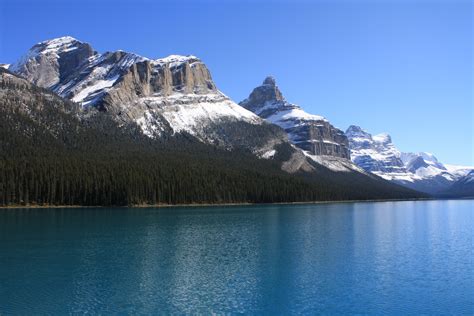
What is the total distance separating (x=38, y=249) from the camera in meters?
74.5

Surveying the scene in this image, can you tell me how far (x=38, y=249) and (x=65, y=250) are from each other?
14.5 feet

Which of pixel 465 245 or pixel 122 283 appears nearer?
pixel 122 283

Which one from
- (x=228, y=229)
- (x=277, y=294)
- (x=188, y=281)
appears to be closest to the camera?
(x=277, y=294)

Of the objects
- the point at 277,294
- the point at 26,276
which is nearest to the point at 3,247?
the point at 26,276

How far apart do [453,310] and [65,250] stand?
54779 millimetres

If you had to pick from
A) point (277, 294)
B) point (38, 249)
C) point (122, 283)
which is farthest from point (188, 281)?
point (38, 249)

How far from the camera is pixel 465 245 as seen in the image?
87875 millimetres

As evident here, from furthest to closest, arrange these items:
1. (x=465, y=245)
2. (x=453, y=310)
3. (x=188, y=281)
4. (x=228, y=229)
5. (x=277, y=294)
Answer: (x=228, y=229) → (x=465, y=245) → (x=188, y=281) → (x=277, y=294) → (x=453, y=310)

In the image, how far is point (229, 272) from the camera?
5944cm

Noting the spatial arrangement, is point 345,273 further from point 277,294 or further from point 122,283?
point 122,283

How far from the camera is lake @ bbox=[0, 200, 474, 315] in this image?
4542 cm

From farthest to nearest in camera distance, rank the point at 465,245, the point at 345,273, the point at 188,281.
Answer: the point at 465,245 → the point at 345,273 → the point at 188,281

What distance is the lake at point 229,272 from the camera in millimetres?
45419

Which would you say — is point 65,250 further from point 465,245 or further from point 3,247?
point 465,245
